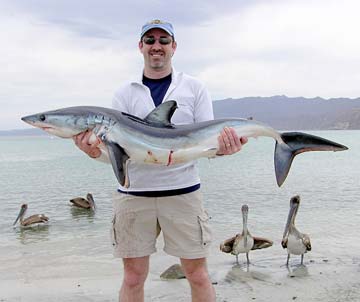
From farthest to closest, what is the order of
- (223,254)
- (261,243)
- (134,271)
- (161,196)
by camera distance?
(223,254), (261,243), (134,271), (161,196)

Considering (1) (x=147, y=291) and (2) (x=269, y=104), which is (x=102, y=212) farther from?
(2) (x=269, y=104)

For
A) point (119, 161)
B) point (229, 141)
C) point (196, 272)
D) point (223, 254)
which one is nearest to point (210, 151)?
point (229, 141)

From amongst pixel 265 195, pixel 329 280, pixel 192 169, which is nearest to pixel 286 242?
pixel 329 280

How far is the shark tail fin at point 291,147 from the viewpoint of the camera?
4.12 metres

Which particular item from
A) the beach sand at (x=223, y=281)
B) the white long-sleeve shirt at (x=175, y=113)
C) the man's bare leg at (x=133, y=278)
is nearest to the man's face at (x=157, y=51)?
the white long-sleeve shirt at (x=175, y=113)

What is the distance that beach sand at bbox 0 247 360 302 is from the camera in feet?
21.4

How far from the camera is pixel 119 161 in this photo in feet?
12.6

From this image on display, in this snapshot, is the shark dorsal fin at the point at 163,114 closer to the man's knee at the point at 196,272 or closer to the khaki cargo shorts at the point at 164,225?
the khaki cargo shorts at the point at 164,225

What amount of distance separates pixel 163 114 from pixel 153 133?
0.18m

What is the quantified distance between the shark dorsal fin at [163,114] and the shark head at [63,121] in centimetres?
53

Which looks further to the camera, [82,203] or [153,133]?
[82,203]

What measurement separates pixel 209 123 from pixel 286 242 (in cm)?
491

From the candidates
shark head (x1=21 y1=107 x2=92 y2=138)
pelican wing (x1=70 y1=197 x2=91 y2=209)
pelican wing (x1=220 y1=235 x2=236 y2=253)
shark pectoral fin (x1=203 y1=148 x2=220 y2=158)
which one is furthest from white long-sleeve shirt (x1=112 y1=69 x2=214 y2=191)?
pelican wing (x1=70 y1=197 x2=91 y2=209)

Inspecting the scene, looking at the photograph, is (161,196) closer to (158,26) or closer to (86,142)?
(86,142)
